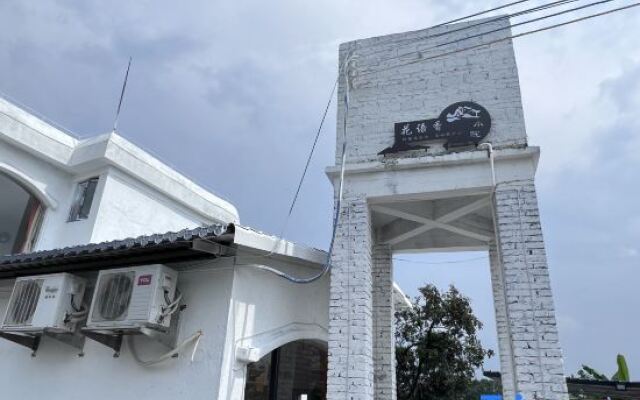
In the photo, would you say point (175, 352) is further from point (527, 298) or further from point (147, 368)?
point (527, 298)

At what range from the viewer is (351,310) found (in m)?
4.76

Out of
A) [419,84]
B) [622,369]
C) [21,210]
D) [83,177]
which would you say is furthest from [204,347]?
[622,369]

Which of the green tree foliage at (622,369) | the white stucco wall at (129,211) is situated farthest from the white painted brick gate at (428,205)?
the green tree foliage at (622,369)

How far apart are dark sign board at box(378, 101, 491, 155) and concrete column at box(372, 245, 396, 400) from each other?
186 centimetres

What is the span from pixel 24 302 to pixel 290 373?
334cm

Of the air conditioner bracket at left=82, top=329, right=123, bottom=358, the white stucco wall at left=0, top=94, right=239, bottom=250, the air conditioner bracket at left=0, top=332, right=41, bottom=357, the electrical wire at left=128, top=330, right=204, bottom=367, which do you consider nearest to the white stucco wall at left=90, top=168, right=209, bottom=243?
the white stucco wall at left=0, top=94, right=239, bottom=250

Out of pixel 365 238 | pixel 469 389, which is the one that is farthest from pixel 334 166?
pixel 469 389

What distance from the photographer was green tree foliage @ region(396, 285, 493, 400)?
8.79 metres

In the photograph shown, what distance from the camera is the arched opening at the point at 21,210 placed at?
881 cm

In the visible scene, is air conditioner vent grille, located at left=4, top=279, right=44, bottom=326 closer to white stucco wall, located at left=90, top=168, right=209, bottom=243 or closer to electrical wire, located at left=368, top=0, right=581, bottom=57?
white stucco wall, located at left=90, top=168, right=209, bottom=243

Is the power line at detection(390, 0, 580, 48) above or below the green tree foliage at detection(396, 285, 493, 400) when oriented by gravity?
above

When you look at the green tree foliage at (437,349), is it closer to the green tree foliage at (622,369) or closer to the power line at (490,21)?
the power line at (490,21)

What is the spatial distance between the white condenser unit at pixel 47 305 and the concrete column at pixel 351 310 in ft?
9.83

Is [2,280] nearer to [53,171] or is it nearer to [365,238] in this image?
[53,171]
